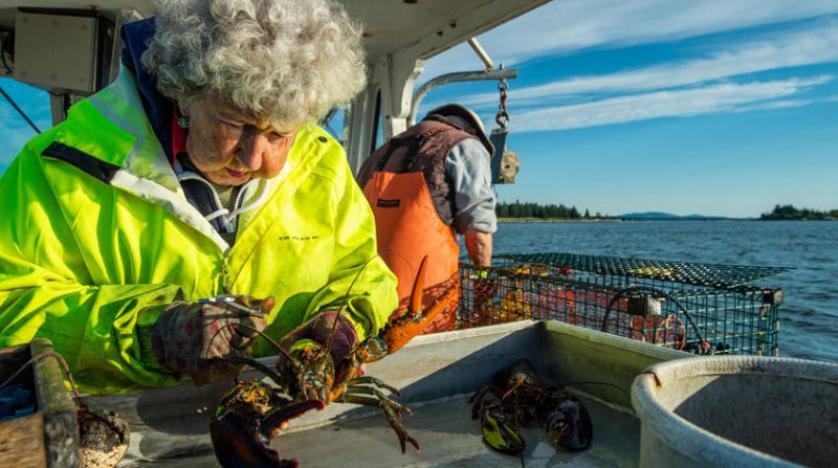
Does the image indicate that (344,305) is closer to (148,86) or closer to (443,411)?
(443,411)

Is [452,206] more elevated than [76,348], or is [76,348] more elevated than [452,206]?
[452,206]

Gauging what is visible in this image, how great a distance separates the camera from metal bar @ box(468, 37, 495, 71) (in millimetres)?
5201

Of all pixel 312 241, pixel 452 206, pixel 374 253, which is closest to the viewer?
pixel 312 241

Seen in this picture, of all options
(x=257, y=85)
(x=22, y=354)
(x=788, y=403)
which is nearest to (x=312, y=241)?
(x=257, y=85)

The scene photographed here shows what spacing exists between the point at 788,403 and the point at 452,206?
2.71 metres

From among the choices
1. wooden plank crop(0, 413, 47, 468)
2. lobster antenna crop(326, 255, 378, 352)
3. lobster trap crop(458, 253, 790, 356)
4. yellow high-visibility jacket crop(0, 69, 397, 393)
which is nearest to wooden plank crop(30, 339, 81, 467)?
wooden plank crop(0, 413, 47, 468)

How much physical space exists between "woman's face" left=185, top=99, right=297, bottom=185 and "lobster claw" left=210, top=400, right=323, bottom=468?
82cm

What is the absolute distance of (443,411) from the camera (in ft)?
7.44

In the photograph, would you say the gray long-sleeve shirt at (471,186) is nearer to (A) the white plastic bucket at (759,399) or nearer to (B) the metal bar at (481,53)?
(B) the metal bar at (481,53)

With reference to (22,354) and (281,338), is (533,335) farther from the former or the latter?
(22,354)

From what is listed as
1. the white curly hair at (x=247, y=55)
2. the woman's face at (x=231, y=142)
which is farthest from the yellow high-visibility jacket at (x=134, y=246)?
the white curly hair at (x=247, y=55)

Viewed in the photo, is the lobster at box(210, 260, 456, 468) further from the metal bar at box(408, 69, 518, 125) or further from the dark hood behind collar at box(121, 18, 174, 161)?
the metal bar at box(408, 69, 518, 125)

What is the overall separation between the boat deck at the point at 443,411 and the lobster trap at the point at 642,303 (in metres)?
0.55

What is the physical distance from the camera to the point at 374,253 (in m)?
2.35
